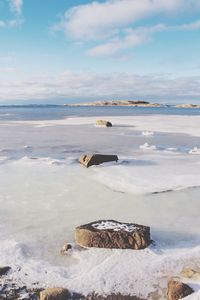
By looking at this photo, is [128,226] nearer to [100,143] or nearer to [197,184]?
[197,184]

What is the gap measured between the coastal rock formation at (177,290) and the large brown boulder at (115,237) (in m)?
1.14

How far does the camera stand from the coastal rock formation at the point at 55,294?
416 cm

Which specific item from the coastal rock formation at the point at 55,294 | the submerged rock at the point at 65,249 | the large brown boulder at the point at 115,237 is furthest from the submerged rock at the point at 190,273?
the submerged rock at the point at 65,249

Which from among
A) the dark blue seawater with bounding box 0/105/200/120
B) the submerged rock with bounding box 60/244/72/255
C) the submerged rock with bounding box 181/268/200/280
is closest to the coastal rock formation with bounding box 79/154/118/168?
the submerged rock with bounding box 60/244/72/255

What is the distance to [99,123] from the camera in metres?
30.4

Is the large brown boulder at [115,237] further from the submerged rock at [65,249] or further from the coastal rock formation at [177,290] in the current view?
the coastal rock formation at [177,290]

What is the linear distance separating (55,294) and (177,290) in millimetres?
1437

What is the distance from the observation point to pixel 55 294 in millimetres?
4203

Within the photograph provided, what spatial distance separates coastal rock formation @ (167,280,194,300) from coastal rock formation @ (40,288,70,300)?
121cm

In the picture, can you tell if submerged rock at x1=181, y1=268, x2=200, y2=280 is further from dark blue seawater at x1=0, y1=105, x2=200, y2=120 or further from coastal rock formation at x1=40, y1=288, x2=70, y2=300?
dark blue seawater at x1=0, y1=105, x2=200, y2=120

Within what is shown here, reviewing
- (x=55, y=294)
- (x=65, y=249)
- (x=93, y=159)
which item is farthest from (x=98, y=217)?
(x=93, y=159)

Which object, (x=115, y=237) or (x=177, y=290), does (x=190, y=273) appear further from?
(x=115, y=237)

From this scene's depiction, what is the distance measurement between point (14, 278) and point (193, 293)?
A: 2.24 m

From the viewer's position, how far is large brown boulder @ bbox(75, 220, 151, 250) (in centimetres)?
542
